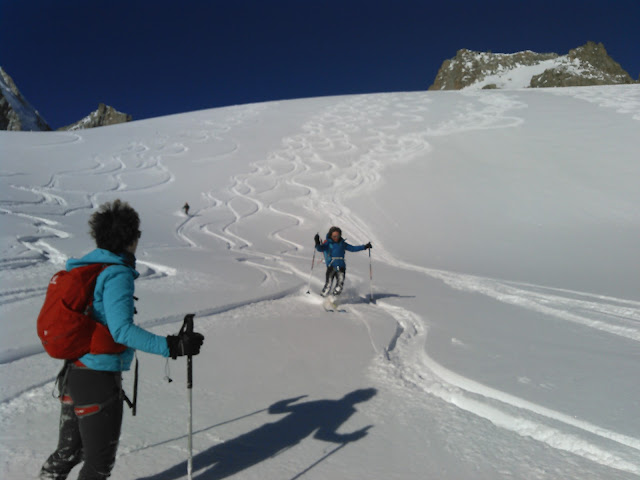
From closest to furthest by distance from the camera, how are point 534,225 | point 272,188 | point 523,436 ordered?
point 523,436 → point 534,225 → point 272,188

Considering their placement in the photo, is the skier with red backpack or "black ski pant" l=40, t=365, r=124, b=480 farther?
"black ski pant" l=40, t=365, r=124, b=480

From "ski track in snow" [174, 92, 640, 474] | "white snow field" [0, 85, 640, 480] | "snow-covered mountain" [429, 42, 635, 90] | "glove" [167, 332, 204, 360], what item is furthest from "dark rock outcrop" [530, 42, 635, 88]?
"glove" [167, 332, 204, 360]

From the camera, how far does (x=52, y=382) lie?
3.92 m

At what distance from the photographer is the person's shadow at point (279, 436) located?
2910mm

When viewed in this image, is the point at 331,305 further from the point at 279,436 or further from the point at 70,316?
the point at 70,316

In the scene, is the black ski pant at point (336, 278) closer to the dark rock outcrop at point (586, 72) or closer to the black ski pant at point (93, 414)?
the black ski pant at point (93, 414)

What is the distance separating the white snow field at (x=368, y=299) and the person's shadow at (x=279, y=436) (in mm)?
17

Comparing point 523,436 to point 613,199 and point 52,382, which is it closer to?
point 52,382

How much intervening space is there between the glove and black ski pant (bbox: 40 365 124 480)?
0.38m

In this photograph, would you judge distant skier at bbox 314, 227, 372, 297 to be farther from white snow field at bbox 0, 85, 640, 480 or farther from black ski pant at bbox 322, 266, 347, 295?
white snow field at bbox 0, 85, 640, 480

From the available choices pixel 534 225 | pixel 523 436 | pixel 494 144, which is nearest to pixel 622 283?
pixel 534 225

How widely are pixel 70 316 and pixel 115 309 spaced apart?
0.67 feet

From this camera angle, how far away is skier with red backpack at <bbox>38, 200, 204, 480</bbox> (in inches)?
82.4

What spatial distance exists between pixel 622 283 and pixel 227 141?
72.3 ft
